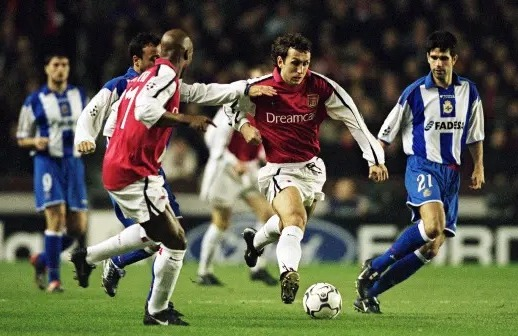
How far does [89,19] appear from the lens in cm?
2062

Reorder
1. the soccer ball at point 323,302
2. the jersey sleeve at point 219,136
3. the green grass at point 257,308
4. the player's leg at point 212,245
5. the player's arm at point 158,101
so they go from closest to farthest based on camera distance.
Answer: the player's arm at point 158,101 → the green grass at point 257,308 → the soccer ball at point 323,302 → the player's leg at point 212,245 → the jersey sleeve at point 219,136

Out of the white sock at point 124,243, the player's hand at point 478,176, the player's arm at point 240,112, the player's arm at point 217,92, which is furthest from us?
the player's hand at point 478,176

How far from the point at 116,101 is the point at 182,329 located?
2390mm

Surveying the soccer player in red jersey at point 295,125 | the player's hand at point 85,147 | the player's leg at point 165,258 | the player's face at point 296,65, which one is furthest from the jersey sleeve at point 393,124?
the player's hand at point 85,147

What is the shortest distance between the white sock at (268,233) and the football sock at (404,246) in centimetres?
84

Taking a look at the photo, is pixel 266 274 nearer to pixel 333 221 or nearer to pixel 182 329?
pixel 333 221

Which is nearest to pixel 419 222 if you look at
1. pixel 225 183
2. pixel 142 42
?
pixel 142 42

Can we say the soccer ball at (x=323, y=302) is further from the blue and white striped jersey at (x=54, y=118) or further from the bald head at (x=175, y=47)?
the blue and white striped jersey at (x=54, y=118)

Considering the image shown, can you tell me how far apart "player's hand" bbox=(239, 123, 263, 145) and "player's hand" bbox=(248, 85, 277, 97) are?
24cm

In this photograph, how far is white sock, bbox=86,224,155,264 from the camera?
9383 millimetres

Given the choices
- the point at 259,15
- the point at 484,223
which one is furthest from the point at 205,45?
the point at 484,223

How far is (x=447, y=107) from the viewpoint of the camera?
10.4 metres

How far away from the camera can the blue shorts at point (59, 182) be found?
41.1 feet

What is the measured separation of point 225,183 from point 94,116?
468 cm
